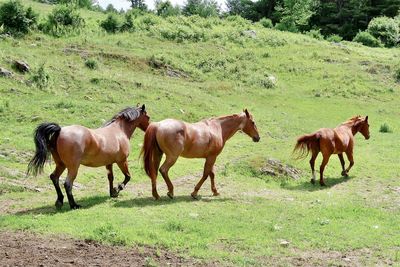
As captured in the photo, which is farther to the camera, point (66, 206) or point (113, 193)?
point (113, 193)

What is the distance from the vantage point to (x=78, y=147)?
11328 millimetres

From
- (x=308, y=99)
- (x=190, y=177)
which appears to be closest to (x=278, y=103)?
(x=308, y=99)

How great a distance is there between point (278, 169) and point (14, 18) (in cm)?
2271

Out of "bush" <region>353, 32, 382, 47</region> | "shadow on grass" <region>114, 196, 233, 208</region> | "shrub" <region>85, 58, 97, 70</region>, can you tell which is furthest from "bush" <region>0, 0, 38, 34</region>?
"bush" <region>353, 32, 382, 47</region>

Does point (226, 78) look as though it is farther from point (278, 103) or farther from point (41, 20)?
point (41, 20)

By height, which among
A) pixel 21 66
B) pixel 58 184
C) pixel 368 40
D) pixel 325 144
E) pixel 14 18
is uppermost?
pixel 368 40

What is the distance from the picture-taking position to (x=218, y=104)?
92.8ft

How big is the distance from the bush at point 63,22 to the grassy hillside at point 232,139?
3.38 ft

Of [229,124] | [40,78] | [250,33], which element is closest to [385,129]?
[229,124]

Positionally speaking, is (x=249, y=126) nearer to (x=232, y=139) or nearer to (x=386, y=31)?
(x=232, y=139)

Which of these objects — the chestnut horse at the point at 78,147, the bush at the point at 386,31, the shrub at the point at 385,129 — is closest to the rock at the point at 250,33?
the bush at the point at 386,31

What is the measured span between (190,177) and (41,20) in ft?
79.4

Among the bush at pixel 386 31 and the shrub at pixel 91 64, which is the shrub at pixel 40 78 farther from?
the bush at pixel 386 31

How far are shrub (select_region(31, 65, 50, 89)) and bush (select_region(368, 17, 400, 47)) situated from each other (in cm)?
4500
